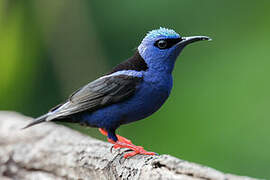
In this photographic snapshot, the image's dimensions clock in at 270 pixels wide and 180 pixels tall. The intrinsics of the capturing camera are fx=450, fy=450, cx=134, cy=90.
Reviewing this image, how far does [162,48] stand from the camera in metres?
4.46

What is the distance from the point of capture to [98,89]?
15.1 feet

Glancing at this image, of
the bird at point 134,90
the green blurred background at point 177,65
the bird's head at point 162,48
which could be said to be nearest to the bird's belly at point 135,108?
the bird at point 134,90

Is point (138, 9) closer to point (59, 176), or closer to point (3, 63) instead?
point (3, 63)

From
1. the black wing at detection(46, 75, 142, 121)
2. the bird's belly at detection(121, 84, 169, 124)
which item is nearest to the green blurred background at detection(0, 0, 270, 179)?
the bird's belly at detection(121, 84, 169, 124)

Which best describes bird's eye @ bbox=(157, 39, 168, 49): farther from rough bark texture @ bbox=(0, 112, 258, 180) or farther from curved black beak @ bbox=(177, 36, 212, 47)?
rough bark texture @ bbox=(0, 112, 258, 180)

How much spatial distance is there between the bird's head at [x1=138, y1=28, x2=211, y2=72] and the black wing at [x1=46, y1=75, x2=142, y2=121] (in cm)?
24

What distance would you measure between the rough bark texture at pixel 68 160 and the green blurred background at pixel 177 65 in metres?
1.14

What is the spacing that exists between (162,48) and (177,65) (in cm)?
263

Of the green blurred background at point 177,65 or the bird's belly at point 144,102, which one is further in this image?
the green blurred background at point 177,65

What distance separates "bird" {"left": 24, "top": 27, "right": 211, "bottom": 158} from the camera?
14.3ft

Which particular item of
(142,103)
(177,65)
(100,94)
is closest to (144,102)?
(142,103)

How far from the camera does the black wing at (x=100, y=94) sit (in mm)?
4438

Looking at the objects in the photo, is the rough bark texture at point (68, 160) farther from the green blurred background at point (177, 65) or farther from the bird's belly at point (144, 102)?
the green blurred background at point (177, 65)

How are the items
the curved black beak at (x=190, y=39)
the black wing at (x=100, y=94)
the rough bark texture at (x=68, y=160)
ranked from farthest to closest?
1. the black wing at (x=100, y=94)
2. the curved black beak at (x=190, y=39)
3. the rough bark texture at (x=68, y=160)
